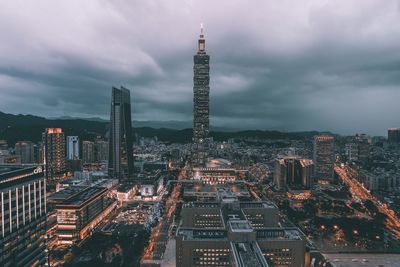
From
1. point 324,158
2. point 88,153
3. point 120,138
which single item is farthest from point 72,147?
point 324,158

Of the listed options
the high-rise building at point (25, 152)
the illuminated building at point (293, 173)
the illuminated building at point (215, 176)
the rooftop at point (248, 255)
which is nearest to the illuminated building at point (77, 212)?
the rooftop at point (248, 255)

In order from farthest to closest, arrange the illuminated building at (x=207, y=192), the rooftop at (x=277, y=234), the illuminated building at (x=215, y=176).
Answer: the illuminated building at (x=215, y=176) → the illuminated building at (x=207, y=192) → the rooftop at (x=277, y=234)

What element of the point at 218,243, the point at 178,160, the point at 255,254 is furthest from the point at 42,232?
the point at 178,160

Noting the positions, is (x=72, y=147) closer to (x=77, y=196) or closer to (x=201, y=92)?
(x=201, y=92)

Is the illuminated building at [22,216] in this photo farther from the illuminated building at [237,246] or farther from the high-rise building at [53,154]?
the high-rise building at [53,154]

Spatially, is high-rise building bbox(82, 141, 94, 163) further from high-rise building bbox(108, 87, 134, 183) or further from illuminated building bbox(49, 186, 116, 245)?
illuminated building bbox(49, 186, 116, 245)

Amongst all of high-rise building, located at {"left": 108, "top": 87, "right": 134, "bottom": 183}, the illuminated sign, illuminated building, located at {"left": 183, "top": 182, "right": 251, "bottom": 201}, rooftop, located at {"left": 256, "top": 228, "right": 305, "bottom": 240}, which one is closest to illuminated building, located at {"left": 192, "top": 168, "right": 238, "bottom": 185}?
illuminated building, located at {"left": 183, "top": 182, "right": 251, "bottom": 201}
